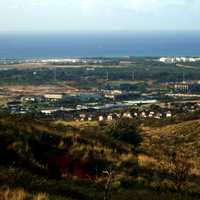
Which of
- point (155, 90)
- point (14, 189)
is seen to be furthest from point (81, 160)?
point (155, 90)

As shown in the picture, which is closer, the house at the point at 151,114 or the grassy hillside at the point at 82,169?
the grassy hillside at the point at 82,169

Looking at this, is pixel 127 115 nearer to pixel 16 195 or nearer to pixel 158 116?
pixel 158 116

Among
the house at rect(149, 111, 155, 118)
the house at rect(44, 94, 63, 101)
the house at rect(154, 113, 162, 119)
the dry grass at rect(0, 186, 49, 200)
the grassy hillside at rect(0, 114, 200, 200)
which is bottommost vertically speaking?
the house at rect(44, 94, 63, 101)

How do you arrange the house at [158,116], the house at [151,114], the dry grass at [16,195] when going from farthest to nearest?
1. the house at [151,114]
2. the house at [158,116]
3. the dry grass at [16,195]

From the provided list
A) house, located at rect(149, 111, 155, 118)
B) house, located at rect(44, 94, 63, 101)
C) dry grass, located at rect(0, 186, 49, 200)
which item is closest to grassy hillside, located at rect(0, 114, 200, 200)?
dry grass, located at rect(0, 186, 49, 200)

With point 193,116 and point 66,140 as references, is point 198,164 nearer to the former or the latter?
point 66,140

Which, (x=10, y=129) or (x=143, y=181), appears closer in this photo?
(x=143, y=181)

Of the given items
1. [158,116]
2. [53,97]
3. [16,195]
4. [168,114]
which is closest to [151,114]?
[168,114]

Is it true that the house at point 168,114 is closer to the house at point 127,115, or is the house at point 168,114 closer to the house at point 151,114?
the house at point 151,114

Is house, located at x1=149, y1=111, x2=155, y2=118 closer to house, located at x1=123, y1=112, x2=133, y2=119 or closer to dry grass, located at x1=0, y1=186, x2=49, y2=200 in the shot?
house, located at x1=123, y1=112, x2=133, y2=119

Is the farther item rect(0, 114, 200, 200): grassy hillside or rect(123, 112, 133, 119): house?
rect(123, 112, 133, 119): house

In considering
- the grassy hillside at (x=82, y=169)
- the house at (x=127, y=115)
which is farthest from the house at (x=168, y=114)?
the grassy hillside at (x=82, y=169)
